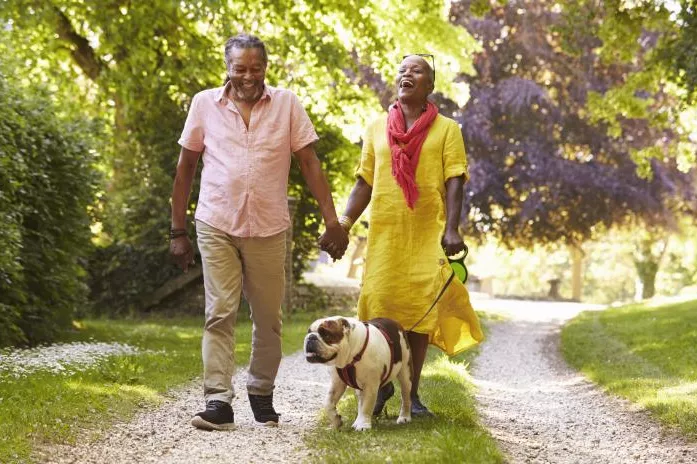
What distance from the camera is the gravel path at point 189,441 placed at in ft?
17.3

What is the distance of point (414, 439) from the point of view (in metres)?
5.42

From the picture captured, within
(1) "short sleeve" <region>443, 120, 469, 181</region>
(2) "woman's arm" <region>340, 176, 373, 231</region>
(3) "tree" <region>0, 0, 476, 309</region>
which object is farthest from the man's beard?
(3) "tree" <region>0, 0, 476, 309</region>

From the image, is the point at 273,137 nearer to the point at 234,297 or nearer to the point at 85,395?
the point at 234,297

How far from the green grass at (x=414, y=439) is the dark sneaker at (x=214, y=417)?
537 mm

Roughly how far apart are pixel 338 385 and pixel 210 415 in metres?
0.80

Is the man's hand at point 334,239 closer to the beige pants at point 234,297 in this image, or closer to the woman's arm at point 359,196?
the beige pants at point 234,297

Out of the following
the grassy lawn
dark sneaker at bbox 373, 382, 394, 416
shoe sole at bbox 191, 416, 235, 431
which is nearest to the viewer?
shoe sole at bbox 191, 416, 235, 431

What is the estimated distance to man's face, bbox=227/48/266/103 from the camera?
5.80 metres

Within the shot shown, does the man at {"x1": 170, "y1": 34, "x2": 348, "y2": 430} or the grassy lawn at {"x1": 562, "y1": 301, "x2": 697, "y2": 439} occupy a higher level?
the man at {"x1": 170, "y1": 34, "x2": 348, "y2": 430}

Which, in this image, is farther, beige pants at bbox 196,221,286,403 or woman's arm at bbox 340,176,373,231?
woman's arm at bbox 340,176,373,231

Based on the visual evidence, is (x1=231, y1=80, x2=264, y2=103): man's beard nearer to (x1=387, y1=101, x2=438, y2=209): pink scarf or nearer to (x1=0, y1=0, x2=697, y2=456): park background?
(x1=387, y1=101, x2=438, y2=209): pink scarf

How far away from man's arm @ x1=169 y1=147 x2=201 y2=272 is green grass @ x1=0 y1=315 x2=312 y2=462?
4.00 feet

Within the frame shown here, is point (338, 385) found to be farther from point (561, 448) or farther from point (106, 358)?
point (106, 358)

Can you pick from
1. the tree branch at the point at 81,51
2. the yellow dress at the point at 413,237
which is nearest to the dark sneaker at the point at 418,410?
the yellow dress at the point at 413,237
